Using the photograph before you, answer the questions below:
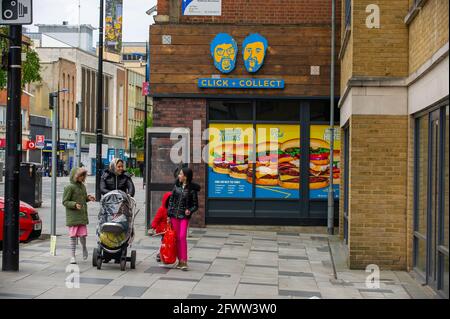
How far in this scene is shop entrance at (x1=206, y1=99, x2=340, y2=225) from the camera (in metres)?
18.6

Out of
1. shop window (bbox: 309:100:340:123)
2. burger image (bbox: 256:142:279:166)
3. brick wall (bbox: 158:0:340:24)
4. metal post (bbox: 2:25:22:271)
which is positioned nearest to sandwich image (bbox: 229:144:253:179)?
burger image (bbox: 256:142:279:166)

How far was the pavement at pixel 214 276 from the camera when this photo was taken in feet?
31.1

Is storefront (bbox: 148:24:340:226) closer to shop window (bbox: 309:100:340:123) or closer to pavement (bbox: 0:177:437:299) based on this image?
shop window (bbox: 309:100:340:123)

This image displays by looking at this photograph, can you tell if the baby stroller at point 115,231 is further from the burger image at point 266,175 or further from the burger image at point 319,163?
the burger image at point 319,163

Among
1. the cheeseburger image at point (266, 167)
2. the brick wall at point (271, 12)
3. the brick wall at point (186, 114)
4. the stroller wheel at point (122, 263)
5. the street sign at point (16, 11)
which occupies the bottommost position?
the stroller wheel at point (122, 263)

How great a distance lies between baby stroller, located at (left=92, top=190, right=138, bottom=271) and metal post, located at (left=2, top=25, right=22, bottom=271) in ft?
4.03

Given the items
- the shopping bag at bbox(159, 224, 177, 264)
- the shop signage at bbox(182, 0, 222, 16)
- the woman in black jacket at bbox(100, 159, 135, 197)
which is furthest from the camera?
the shop signage at bbox(182, 0, 222, 16)

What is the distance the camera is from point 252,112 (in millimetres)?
18547

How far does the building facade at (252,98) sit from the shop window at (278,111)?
0.08 ft

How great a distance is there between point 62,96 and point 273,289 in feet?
247

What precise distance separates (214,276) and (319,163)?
8095 millimetres

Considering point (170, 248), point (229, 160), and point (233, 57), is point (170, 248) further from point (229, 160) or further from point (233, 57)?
point (233, 57)

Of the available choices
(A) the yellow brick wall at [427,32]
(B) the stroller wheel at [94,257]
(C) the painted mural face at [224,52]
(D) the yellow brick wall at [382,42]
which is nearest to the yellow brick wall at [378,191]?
(D) the yellow brick wall at [382,42]
